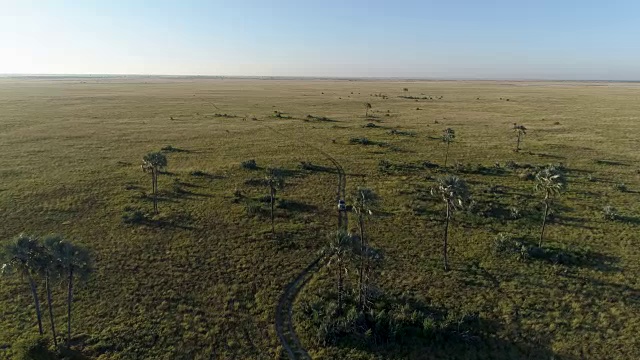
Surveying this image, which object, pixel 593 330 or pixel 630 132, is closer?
pixel 593 330

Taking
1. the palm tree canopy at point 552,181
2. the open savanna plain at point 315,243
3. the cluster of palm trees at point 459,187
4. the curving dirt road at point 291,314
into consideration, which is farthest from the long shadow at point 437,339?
the palm tree canopy at point 552,181

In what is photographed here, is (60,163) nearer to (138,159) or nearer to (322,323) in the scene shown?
(138,159)

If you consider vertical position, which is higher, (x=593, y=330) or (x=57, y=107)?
(x=57, y=107)

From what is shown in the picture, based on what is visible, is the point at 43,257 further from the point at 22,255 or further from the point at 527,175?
the point at 527,175

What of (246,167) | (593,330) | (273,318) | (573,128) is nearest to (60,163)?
(246,167)

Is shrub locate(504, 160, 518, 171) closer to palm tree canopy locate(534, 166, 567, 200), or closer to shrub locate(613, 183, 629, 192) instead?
shrub locate(613, 183, 629, 192)

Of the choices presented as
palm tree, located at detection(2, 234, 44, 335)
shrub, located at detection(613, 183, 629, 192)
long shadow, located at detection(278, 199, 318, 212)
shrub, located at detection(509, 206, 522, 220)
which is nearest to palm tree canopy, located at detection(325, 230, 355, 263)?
palm tree, located at detection(2, 234, 44, 335)
